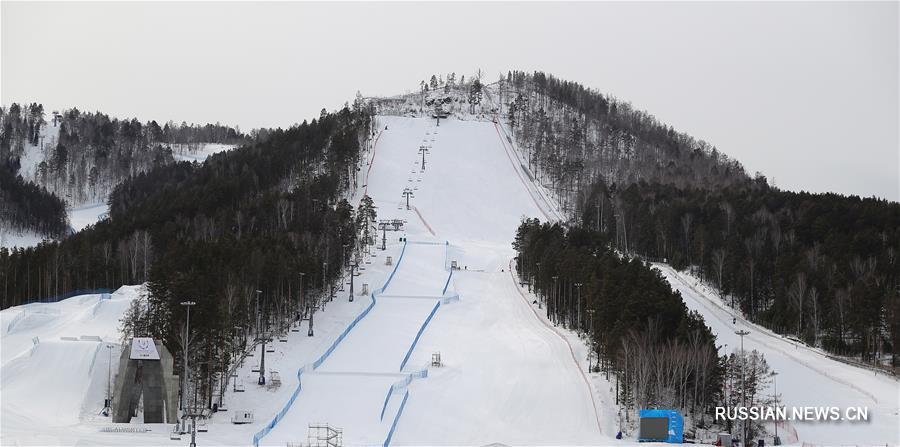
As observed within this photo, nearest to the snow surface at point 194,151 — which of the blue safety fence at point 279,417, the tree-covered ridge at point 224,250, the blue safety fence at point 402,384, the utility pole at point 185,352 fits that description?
the tree-covered ridge at point 224,250

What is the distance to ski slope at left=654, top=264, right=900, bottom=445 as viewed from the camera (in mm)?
41000

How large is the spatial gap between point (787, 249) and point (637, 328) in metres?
34.5

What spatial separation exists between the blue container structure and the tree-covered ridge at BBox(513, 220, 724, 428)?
2643 mm

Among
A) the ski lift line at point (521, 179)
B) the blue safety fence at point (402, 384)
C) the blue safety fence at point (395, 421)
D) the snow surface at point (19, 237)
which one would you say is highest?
the ski lift line at point (521, 179)

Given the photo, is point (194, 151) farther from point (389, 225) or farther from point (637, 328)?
point (637, 328)

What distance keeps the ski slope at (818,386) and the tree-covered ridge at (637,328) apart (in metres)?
4.58

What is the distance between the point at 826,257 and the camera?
70.3 m

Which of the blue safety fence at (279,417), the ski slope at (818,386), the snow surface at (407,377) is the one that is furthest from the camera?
the ski slope at (818,386)

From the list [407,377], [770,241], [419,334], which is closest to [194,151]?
[770,241]

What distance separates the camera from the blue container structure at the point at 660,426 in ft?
128

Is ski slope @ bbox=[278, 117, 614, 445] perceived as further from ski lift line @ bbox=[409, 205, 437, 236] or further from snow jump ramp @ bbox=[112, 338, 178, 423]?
snow jump ramp @ bbox=[112, 338, 178, 423]

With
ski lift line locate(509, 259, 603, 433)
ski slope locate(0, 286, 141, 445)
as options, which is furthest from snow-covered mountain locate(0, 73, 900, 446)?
ski lift line locate(509, 259, 603, 433)

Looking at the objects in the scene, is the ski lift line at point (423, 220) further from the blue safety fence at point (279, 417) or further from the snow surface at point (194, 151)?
the snow surface at point (194, 151)

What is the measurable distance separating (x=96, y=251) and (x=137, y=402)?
33.7m
